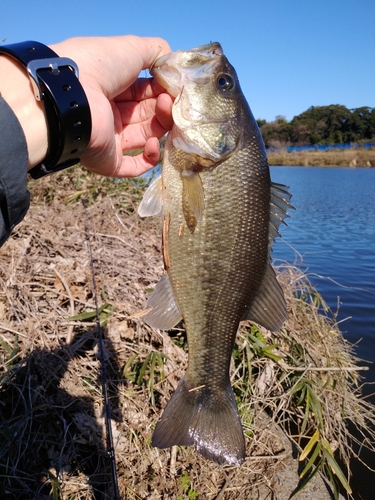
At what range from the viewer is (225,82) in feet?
7.53

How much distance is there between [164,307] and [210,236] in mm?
454

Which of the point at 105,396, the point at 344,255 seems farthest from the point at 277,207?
the point at 344,255

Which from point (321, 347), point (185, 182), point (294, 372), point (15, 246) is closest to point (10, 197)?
point (185, 182)

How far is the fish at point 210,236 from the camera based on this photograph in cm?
213

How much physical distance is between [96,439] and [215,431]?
4.27 feet

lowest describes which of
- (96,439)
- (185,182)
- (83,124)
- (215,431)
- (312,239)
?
(312,239)

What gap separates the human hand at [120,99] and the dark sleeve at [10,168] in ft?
2.15

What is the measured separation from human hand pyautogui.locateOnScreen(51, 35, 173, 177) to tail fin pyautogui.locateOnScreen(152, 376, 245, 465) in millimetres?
1386

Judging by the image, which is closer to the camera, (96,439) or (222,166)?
(222,166)

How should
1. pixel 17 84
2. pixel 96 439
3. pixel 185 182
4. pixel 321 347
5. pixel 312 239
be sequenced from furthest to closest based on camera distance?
pixel 312 239 → pixel 321 347 → pixel 96 439 → pixel 185 182 → pixel 17 84

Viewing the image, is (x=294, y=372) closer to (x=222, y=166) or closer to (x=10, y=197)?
(x=222, y=166)

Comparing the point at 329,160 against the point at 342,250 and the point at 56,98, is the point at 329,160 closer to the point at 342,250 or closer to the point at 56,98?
the point at 342,250

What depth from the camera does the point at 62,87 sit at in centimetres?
181

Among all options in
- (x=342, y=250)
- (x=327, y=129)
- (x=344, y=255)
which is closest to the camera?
(x=344, y=255)
